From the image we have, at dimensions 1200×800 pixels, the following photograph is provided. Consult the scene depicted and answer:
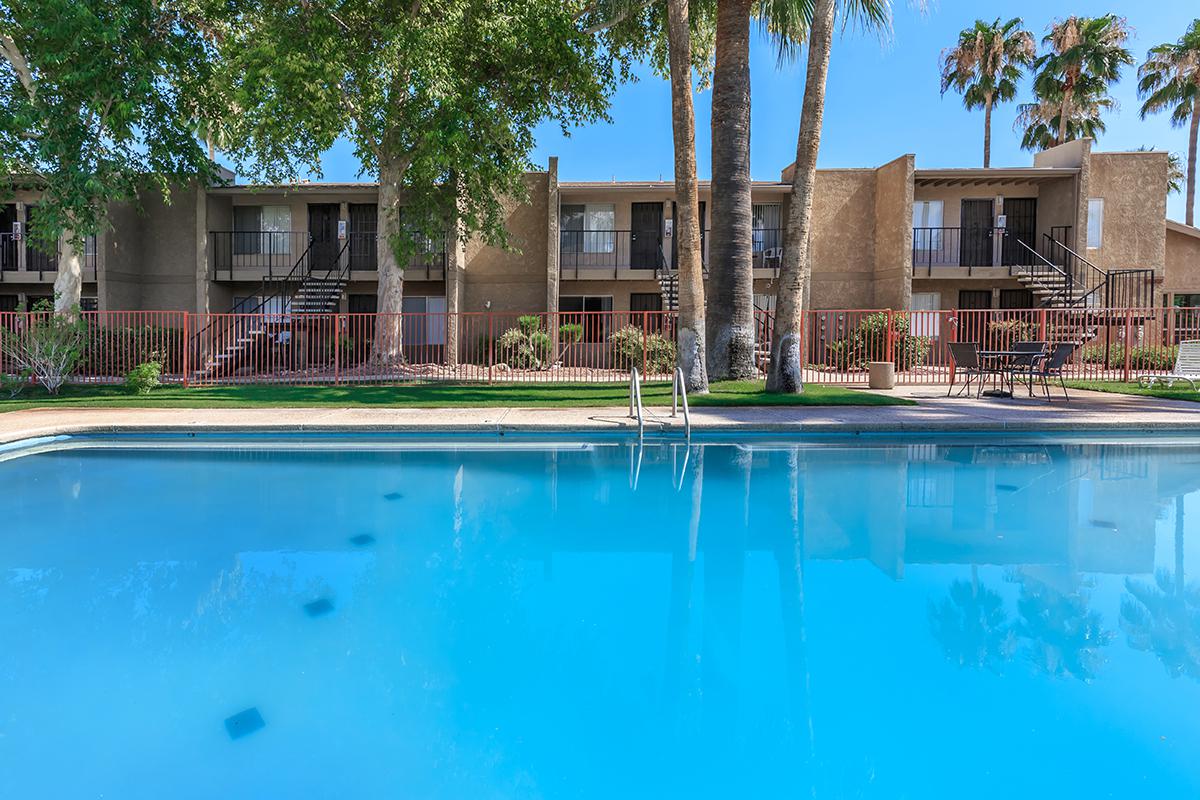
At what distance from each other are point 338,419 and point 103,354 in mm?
11417

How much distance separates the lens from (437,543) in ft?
20.2

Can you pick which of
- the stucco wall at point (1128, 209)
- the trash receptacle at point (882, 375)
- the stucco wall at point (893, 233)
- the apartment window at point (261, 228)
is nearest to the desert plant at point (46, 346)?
the apartment window at point (261, 228)

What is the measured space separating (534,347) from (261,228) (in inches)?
470

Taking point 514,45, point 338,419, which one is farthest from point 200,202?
point 338,419

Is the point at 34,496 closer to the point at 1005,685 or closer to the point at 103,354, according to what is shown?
the point at 1005,685

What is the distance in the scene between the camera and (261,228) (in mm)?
25703

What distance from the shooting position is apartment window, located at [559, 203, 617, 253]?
2545 centimetres

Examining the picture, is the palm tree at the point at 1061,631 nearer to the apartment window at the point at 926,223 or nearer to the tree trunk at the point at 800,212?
the tree trunk at the point at 800,212

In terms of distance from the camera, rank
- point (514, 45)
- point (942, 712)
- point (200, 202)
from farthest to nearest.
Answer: point (200, 202)
point (514, 45)
point (942, 712)

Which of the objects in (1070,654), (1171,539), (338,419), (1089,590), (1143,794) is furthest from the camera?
(338,419)

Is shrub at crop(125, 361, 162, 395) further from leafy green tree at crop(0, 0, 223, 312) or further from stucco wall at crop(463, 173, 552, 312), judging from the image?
stucco wall at crop(463, 173, 552, 312)

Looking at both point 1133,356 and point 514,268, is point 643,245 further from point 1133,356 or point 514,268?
point 1133,356

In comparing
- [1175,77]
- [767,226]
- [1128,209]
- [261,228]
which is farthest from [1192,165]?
[261,228]

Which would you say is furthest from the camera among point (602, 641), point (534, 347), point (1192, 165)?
point (1192, 165)
